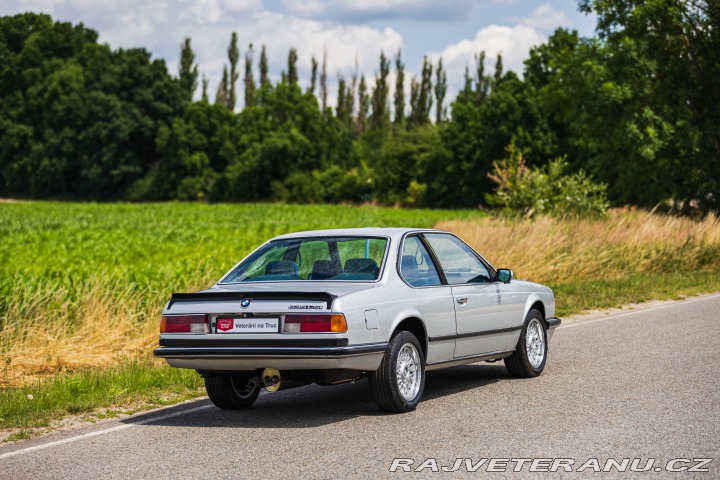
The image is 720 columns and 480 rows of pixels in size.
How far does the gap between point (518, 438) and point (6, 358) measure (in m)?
6.96

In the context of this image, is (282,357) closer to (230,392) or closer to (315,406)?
(230,392)

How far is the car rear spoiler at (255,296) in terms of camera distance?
312 inches

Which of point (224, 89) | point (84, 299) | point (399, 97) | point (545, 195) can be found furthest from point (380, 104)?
point (84, 299)

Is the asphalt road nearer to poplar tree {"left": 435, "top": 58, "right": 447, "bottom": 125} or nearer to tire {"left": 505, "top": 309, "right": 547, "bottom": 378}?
tire {"left": 505, "top": 309, "right": 547, "bottom": 378}

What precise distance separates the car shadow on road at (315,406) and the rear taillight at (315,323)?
758mm

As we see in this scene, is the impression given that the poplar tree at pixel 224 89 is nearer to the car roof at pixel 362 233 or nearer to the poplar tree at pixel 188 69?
the poplar tree at pixel 188 69

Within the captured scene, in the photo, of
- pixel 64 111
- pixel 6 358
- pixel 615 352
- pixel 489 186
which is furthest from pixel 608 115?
pixel 64 111

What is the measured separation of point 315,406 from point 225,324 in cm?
138

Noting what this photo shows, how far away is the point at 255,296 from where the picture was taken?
814 cm

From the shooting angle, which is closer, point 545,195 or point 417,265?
point 417,265

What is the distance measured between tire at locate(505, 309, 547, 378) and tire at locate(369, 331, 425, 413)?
1877 mm

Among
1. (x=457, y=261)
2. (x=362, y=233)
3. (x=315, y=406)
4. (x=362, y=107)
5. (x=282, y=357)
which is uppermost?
(x=362, y=107)

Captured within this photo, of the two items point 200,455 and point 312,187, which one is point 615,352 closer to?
point 200,455

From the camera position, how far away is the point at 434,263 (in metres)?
9.54
